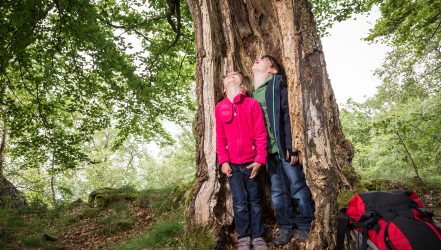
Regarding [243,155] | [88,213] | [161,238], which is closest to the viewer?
[243,155]

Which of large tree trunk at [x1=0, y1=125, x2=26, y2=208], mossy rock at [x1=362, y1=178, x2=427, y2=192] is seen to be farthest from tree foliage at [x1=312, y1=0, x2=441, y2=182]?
large tree trunk at [x1=0, y1=125, x2=26, y2=208]

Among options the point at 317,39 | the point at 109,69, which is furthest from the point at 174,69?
the point at 317,39

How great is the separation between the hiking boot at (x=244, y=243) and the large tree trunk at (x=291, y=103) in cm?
22

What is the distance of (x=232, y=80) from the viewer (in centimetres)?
333

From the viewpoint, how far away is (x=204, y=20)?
365cm

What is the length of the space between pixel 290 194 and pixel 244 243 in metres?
0.74

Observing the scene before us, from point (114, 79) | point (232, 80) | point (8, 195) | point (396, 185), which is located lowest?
point (396, 185)

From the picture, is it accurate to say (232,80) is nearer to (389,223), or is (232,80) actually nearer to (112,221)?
(389,223)

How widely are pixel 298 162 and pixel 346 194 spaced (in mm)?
567

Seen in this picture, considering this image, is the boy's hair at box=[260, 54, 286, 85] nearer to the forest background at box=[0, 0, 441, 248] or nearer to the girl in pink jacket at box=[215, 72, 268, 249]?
the girl in pink jacket at box=[215, 72, 268, 249]

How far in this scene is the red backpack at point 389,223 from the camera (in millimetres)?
1643

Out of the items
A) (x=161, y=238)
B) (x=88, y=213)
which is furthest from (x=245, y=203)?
(x=88, y=213)

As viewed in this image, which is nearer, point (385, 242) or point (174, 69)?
point (385, 242)

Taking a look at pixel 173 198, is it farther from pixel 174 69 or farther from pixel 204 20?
pixel 204 20
